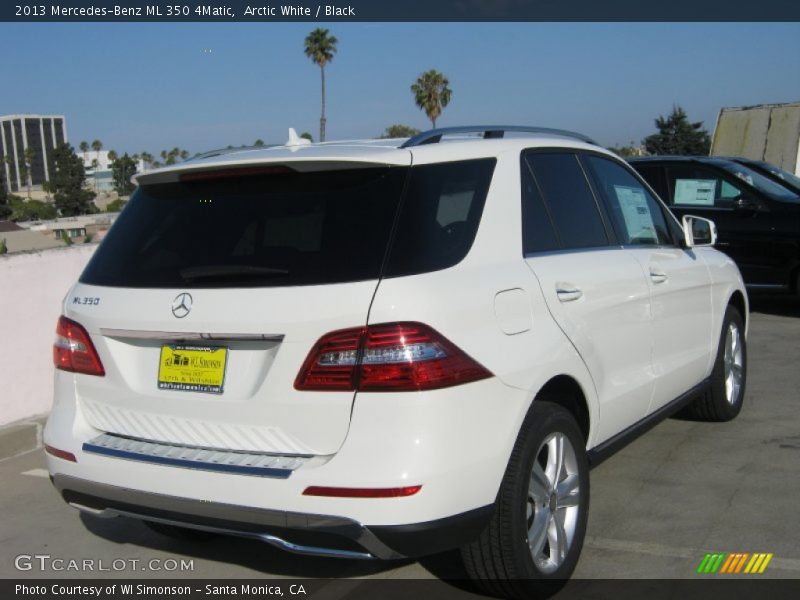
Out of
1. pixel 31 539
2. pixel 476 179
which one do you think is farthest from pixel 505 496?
pixel 31 539

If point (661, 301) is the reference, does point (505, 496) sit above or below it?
below

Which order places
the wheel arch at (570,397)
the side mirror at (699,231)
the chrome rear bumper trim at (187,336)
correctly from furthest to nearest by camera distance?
the side mirror at (699,231), the wheel arch at (570,397), the chrome rear bumper trim at (187,336)

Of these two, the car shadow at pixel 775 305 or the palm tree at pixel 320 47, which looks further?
the palm tree at pixel 320 47

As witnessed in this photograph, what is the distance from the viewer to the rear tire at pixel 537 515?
10.7 ft

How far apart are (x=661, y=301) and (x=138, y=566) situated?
2.80 metres

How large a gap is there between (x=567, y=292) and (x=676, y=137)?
4106 cm

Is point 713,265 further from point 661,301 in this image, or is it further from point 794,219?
point 794,219

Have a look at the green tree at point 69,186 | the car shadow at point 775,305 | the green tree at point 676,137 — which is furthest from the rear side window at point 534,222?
the green tree at point 69,186

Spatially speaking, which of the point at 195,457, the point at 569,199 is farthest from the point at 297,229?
the point at 569,199

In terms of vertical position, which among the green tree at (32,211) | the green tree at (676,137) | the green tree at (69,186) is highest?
the green tree at (676,137)

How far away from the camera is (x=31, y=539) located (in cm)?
453

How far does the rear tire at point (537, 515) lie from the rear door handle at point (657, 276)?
1.20m

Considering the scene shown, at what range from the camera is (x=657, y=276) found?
465cm

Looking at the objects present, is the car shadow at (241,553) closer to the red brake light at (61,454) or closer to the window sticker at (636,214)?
the red brake light at (61,454)
